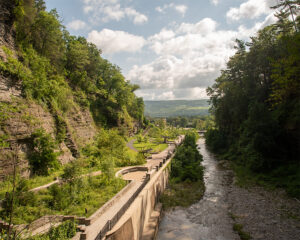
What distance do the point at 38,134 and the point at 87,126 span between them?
13628 millimetres

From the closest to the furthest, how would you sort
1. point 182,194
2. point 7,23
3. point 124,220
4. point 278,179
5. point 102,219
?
point 124,220 → point 102,219 → point 278,179 → point 182,194 → point 7,23

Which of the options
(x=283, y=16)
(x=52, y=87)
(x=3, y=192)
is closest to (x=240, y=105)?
(x=283, y=16)

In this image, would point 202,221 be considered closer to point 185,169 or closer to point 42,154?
point 185,169

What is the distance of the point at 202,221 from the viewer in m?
12.9

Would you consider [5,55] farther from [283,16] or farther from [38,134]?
[283,16]

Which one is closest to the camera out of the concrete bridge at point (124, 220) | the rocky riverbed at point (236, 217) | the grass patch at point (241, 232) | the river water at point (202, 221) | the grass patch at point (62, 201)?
the concrete bridge at point (124, 220)

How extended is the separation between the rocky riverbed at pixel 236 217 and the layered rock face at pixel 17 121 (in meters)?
12.0

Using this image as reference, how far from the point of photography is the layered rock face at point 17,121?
14.1 metres

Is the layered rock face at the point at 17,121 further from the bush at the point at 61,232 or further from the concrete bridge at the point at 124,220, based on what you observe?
the concrete bridge at the point at 124,220

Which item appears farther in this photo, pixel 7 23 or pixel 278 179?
pixel 7 23

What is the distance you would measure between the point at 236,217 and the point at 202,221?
244cm

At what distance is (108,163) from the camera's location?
1678 centimetres

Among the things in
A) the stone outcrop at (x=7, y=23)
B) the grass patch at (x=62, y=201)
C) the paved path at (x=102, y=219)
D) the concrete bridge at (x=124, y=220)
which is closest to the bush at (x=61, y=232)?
the concrete bridge at (x=124, y=220)

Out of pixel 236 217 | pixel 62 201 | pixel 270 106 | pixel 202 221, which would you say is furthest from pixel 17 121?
pixel 270 106
